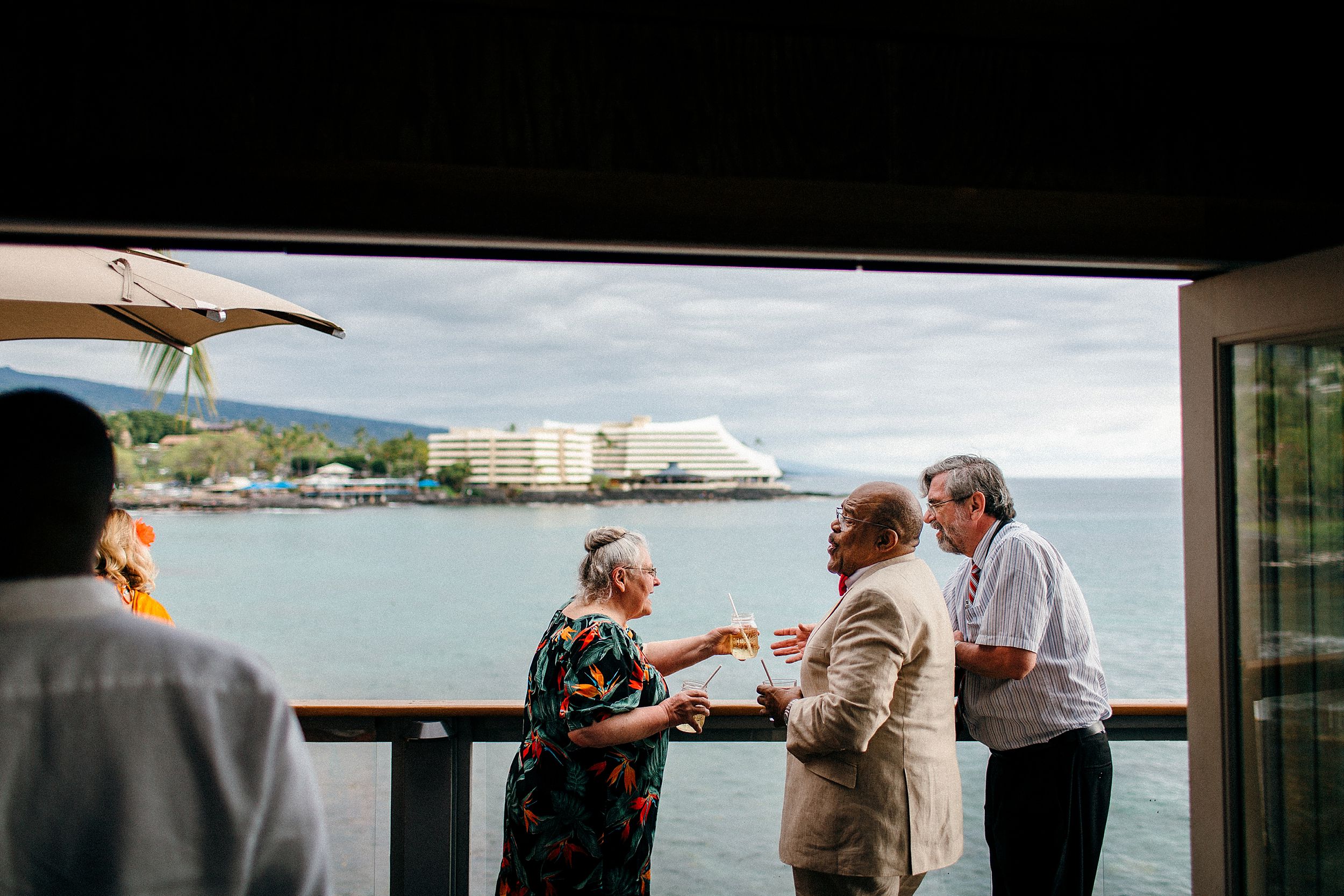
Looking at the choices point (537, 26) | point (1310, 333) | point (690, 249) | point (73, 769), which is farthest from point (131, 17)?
point (1310, 333)

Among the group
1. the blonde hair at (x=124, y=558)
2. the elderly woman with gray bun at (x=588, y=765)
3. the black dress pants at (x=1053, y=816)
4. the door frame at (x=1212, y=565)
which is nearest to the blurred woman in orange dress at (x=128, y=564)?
the blonde hair at (x=124, y=558)

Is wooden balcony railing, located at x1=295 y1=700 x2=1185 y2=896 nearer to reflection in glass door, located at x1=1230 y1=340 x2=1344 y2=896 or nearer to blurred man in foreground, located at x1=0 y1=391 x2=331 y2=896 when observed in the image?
reflection in glass door, located at x1=1230 y1=340 x2=1344 y2=896

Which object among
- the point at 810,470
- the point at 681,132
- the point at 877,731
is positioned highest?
the point at 810,470

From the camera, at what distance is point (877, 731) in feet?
6.43

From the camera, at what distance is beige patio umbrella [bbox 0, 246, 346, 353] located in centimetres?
195

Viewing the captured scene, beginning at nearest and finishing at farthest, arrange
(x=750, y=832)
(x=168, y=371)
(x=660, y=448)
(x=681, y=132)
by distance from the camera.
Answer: (x=681, y=132) → (x=750, y=832) → (x=168, y=371) → (x=660, y=448)

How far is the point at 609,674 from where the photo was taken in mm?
1986

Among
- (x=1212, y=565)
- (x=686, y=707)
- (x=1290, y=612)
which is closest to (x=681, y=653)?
(x=686, y=707)

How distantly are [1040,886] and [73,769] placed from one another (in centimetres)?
220

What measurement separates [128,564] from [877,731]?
231cm

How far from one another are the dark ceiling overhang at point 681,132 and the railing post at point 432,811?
155 centimetres

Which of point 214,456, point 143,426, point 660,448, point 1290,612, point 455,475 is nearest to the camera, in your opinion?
point 1290,612

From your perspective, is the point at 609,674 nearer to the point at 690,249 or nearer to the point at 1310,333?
the point at 690,249

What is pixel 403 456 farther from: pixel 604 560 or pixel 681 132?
pixel 681 132
